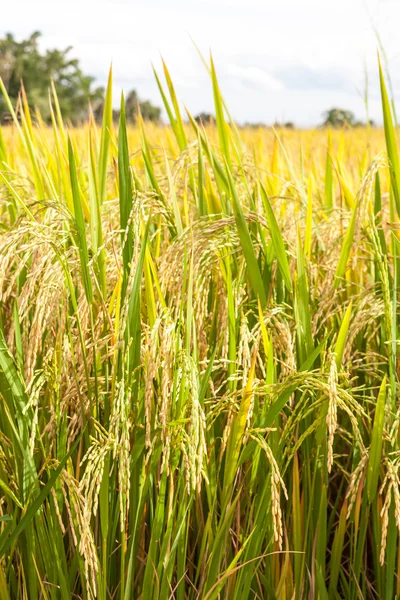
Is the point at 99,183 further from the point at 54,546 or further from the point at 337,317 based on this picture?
the point at 54,546

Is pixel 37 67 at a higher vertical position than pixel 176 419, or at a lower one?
higher

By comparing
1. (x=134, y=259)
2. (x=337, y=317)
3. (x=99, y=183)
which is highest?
(x=99, y=183)

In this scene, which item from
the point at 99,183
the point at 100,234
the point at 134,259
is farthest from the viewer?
the point at 99,183

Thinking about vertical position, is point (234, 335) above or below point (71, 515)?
above

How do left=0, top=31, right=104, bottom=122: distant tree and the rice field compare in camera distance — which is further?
left=0, top=31, right=104, bottom=122: distant tree

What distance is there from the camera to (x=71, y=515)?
0.85 metres

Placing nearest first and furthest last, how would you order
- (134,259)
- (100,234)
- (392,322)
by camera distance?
(134,259) < (392,322) < (100,234)

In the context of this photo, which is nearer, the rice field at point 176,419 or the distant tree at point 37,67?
the rice field at point 176,419

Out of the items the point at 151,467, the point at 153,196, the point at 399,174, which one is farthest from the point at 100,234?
the point at 399,174

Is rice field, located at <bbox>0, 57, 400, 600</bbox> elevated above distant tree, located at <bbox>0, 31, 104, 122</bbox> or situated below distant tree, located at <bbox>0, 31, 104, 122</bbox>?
below

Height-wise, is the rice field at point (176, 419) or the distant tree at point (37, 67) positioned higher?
the distant tree at point (37, 67)

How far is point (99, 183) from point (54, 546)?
27.6 inches

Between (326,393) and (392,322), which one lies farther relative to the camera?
(392,322)

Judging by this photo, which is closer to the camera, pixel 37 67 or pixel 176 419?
pixel 176 419
